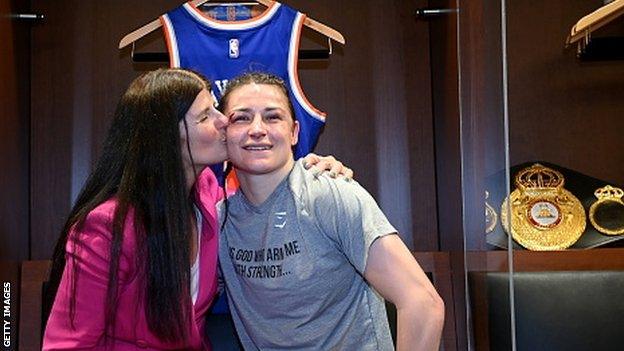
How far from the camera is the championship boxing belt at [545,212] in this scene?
183 centimetres

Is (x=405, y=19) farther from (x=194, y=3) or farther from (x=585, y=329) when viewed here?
(x=585, y=329)

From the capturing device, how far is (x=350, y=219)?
4.58ft

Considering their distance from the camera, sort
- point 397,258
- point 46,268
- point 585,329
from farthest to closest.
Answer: point 46,268 < point 585,329 < point 397,258

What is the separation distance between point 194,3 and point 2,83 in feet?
1.61

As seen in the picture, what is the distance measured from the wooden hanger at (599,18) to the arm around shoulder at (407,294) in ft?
2.18

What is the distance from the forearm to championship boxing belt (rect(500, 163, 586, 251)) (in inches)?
19.1

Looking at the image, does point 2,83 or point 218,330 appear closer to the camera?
point 218,330

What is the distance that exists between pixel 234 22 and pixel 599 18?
34.1 inches

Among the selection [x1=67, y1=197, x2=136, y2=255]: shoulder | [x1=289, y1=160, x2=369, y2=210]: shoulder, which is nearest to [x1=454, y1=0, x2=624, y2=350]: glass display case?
[x1=289, y1=160, x2=369, y2=210]: shoulder

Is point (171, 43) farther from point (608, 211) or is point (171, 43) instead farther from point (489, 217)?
point (608, 211)

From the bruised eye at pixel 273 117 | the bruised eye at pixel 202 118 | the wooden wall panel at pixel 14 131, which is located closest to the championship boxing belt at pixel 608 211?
the bruised eye at pixel 273 117

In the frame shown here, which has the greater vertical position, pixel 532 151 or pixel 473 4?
pixel 473 4

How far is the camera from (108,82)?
2.32 meters

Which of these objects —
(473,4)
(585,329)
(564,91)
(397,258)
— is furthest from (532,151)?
(397,258)
